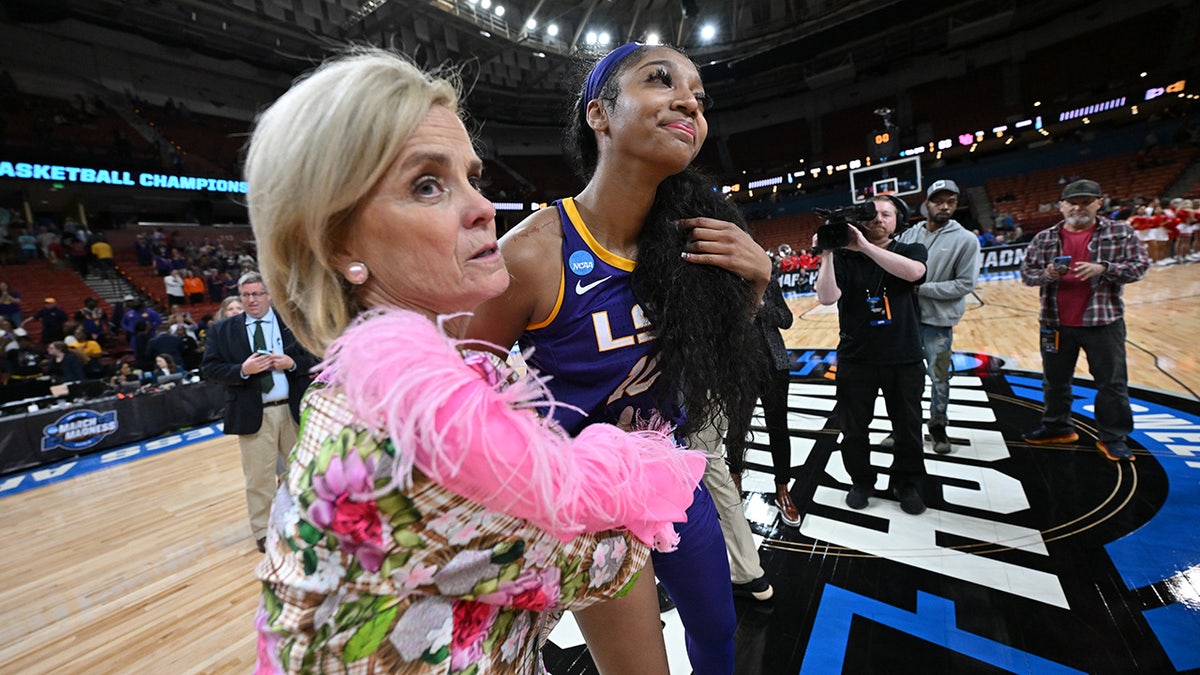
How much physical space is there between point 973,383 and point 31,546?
811 centimetres

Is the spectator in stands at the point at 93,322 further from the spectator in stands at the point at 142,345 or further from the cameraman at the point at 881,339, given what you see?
the cameraman at the point at 881,339

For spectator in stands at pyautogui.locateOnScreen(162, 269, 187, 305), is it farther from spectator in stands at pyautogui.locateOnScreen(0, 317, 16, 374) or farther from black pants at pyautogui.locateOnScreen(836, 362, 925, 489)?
black pants at pyautogui.locateOnScreen(836, 362, 925, 489)

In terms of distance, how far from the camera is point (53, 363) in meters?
7.78

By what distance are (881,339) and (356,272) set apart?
2750 millimetres

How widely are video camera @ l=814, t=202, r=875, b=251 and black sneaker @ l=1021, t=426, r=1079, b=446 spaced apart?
2.19 meters

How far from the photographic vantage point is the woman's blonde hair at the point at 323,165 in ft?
2.12

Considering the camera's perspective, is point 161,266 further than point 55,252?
Yes

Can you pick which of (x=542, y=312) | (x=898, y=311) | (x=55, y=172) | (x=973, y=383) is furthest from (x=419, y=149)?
(x=55, y=172)

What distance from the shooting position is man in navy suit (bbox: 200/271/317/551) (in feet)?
10.8

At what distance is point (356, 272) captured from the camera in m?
0.70

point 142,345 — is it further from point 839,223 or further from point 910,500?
point 910,500

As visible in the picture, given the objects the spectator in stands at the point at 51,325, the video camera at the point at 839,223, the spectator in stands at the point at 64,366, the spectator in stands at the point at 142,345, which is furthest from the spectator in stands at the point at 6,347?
the video camera at the point at 839,223

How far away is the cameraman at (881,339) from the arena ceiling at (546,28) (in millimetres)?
12347

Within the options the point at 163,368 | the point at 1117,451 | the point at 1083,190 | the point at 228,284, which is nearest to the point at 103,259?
the point at 228,284
